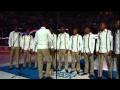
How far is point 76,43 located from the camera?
39.3 feet

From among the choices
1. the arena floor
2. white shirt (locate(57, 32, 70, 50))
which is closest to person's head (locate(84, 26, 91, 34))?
white shirt (locate(57, 32, 70, 50))

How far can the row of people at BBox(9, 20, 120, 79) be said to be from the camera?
1145 cm

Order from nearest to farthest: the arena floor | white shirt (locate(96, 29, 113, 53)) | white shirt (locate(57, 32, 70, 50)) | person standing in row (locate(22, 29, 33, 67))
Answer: white shirt (locate(96, 29, 113, 53)), the arena floor, person standing in row (locate(22, 29, 33, 67)), white shirt (locate(57, 32, 70, 50))

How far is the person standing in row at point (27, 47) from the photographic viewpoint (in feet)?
38.5

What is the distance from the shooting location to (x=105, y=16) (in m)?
11.5

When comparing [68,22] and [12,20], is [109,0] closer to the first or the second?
[68,22]

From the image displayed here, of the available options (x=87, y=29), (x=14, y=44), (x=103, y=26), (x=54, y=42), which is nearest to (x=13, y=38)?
(x=14, y=44)

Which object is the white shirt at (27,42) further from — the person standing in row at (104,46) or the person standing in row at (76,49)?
the person standing in row at (104,46)

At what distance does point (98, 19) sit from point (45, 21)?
67.7 inches

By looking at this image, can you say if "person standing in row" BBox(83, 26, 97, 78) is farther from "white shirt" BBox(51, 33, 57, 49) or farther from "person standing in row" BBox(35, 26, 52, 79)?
"person standing in row" BBox(35, 26, 52, 79)

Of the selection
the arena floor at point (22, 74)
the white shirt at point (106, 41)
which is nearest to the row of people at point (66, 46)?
the white shirt at point (106, 41)

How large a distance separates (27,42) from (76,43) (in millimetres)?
1645

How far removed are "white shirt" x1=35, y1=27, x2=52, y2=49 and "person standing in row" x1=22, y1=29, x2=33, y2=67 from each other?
40 centimetres
